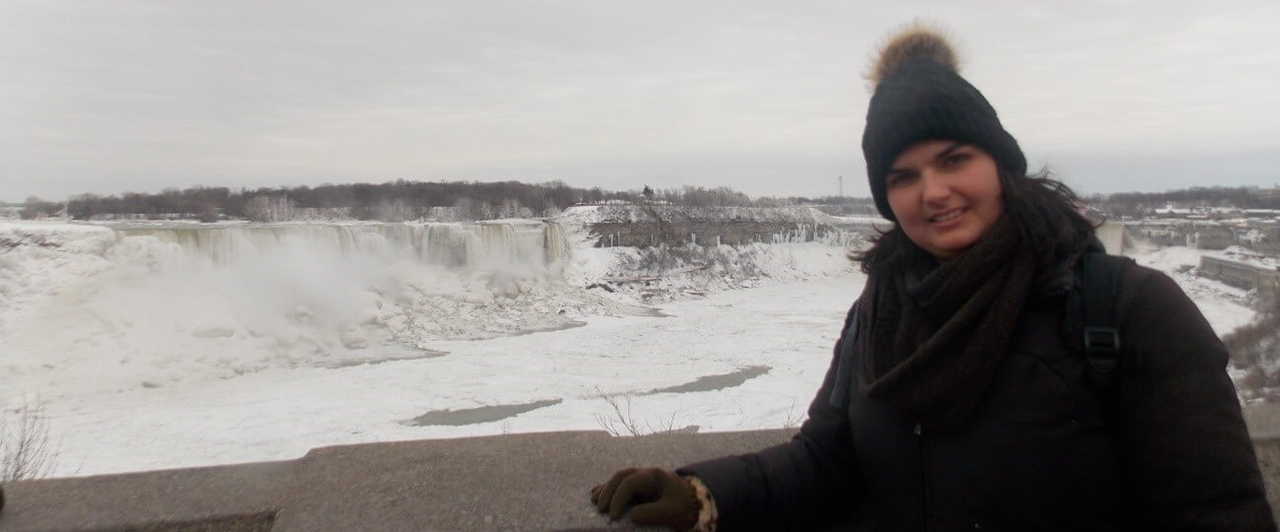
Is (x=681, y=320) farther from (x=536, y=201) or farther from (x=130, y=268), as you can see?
(x=536, y=201)

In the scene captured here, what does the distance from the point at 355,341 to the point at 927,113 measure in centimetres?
2065

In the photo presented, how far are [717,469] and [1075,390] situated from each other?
0.74 m

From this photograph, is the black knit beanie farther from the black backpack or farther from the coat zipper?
the coat zipper

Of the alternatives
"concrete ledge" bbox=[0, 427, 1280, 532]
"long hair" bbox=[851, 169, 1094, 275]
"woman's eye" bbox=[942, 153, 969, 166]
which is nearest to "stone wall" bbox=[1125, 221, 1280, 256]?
"concrete ledge" bbox=[0, 427, 1280, 532]

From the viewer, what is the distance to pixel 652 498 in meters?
1.72

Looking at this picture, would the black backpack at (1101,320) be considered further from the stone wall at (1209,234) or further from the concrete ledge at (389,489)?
the stone wall at (1209,234)

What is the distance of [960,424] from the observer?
1.29m

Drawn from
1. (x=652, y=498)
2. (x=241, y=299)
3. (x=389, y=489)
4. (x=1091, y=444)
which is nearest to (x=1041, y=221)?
(x=1091, y=444)

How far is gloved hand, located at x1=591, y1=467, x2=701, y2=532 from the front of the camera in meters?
1.66

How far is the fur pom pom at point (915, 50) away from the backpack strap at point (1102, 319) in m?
0.49

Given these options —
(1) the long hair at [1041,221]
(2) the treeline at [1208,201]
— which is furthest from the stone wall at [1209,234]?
(1) the long hair at [1041,221]

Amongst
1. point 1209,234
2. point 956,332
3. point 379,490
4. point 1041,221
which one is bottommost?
point 1209,234

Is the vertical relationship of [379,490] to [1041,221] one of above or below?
below

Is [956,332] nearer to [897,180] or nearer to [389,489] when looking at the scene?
[897,180]
